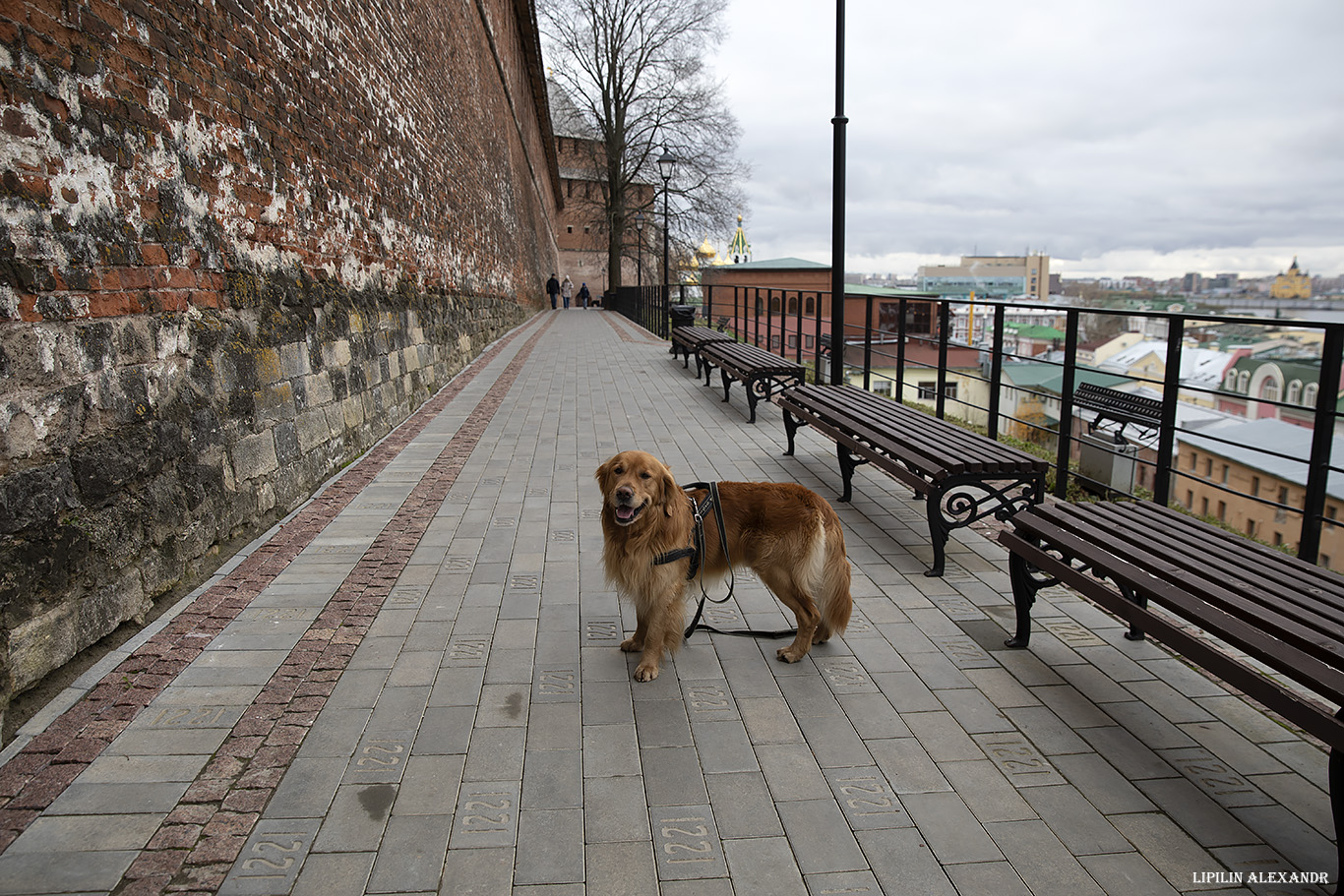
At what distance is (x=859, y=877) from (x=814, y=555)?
133 cm

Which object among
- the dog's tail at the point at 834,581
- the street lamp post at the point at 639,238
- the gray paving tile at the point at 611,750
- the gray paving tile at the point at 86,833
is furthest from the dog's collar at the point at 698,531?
the street lamp post at the point at 639,238

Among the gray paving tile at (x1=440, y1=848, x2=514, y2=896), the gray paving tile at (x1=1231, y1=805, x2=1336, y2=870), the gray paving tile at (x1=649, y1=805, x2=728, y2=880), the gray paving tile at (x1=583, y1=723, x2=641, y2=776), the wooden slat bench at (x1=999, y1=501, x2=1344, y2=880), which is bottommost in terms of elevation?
the gray paving tile at (x1=1231, y1=805, x2=1336, y2=870)

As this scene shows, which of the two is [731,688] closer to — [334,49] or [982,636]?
[982,636]

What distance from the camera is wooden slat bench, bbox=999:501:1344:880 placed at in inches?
87.7

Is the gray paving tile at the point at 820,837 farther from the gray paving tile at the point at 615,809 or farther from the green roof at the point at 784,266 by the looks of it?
the green roof at the point at 784,266

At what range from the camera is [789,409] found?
24.4ft

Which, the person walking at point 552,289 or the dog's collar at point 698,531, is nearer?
the dog's collar at point 698,531

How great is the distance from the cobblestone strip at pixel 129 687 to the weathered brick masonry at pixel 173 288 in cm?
18

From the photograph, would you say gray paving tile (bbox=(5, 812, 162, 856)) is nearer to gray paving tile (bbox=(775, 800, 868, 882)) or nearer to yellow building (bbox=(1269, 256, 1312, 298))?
gray paving tile (bbox=(775, 800, 868, 882))

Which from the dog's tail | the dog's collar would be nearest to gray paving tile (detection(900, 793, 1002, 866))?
the dog's tail

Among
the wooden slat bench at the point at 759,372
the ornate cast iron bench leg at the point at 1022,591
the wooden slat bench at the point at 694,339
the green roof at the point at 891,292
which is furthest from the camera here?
the wooden slat bench at the point at 694,339

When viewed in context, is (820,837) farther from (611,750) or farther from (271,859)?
(271,859)

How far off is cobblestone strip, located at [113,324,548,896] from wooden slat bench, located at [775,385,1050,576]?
2970mm

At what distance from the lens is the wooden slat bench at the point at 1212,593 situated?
2.23 metres
